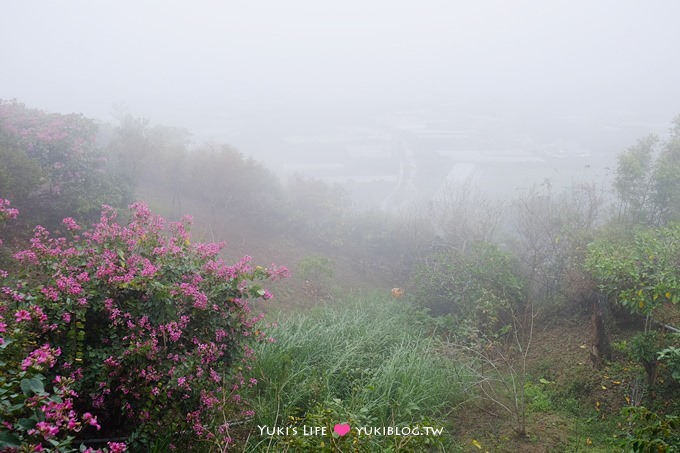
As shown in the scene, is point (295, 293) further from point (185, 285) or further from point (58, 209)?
point (185, 285)

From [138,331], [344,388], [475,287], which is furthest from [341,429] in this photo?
[475,287]

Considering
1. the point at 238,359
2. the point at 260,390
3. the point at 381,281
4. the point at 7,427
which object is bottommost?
the point at 381,281

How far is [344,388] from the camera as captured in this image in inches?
155

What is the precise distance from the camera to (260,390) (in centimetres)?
359

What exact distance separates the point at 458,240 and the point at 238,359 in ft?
29.3

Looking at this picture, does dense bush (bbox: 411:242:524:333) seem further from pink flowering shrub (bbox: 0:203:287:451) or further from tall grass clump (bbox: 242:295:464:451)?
pink flowering shrub (bbox: 0:203:287:451)

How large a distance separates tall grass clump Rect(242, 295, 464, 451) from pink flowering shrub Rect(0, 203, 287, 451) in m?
0.35

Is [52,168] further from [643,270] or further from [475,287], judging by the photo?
[643,270]

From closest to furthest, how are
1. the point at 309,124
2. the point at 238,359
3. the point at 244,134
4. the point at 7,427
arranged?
the point at 7,427 < the point at 238,359 < the point at 244,134 < the point at 309,124

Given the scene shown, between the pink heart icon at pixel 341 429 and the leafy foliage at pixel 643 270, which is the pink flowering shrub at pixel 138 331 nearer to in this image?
the pink heart icon at pixel 341 429

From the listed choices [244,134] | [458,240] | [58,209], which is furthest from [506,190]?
[58,209]

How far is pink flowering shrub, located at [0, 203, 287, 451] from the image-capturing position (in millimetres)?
2451

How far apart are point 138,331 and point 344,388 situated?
1975 millimetres

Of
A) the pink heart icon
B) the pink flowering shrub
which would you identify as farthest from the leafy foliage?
the pink flowering shrub
